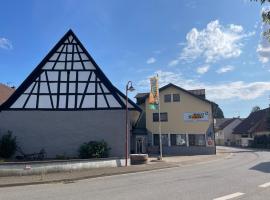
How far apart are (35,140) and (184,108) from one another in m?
23.7

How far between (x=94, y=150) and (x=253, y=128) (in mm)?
48522

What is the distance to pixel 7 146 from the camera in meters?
23.4

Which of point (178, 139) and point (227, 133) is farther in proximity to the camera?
point (227, 133)

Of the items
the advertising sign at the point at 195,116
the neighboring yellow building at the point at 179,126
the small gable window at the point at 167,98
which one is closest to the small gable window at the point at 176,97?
the neighboring yellow building at the point at 179,126

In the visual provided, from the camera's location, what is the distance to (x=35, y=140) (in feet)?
82.2

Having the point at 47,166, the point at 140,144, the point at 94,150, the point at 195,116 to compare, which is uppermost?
the point at 195,116

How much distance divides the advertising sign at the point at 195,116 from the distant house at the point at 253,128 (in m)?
19.4

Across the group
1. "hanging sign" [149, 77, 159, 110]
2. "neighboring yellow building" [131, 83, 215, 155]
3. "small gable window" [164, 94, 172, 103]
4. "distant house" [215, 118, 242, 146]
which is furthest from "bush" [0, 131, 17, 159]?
"distant house" [215, 118, 242, 146]

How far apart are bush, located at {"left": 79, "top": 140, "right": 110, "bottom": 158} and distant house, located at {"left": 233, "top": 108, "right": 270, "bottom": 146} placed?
40.8 metres

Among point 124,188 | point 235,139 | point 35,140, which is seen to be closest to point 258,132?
point 235,139

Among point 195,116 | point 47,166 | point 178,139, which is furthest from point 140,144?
point 47,166

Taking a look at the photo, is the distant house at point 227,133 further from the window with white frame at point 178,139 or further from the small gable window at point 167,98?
the small gable window at point 167,98

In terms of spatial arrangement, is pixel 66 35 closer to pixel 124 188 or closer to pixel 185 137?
pixel 124 188

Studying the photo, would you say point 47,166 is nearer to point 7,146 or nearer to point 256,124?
point 7,146
